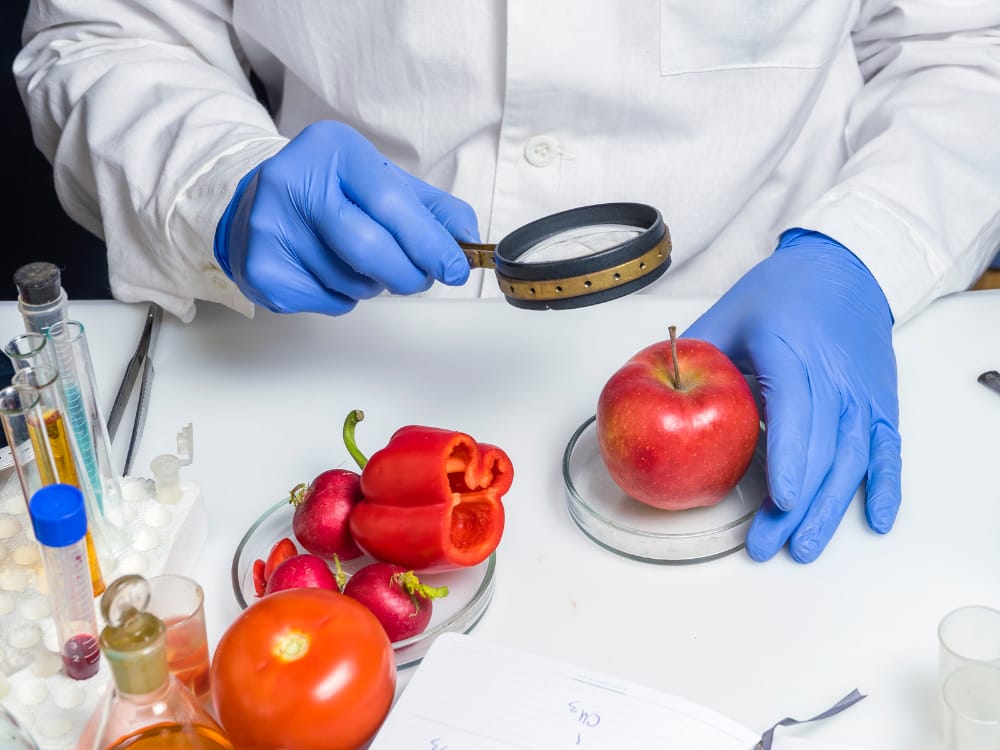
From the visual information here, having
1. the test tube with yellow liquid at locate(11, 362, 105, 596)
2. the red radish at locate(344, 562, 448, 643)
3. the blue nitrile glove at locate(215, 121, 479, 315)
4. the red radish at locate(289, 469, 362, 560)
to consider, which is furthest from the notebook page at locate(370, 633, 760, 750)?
the blue nitrile glove at locate(215, 121, 479, 315)

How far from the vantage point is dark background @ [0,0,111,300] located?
171 centimetres

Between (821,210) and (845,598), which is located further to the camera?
(821,210)

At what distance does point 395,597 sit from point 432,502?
0.27 feet

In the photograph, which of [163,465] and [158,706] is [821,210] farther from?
[158,706]

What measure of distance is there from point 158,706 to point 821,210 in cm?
82

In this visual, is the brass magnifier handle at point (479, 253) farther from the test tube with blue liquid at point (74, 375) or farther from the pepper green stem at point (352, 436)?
the test tube with blue liquid at point (74, 375)


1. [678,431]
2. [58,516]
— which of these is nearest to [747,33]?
[678,431]

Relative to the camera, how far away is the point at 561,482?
35.4 inches

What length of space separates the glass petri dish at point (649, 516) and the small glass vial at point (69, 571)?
37cm

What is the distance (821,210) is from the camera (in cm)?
110

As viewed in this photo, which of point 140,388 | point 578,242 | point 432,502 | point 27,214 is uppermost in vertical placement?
point 578,242

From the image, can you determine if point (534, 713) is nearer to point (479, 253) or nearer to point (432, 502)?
point (432, 502)

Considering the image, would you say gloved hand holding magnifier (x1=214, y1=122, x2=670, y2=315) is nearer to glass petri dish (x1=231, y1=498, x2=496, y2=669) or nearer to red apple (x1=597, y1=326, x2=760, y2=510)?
red apple (x1=597, y1=326, x2=760, y2=510)

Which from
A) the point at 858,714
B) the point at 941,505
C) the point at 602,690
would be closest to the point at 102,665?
the point at 602,690
